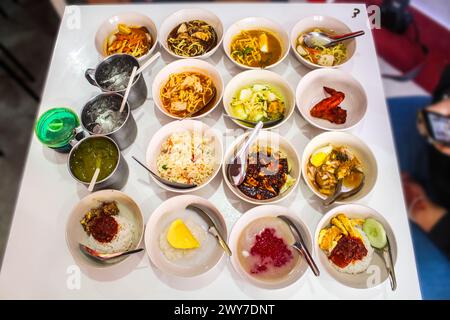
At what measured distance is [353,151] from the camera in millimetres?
1938

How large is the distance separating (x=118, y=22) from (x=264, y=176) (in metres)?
1.43

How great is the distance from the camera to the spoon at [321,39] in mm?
2211

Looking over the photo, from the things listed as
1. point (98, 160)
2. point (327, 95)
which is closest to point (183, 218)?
point (98, 160)

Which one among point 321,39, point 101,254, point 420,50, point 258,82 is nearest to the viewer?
point 101,254

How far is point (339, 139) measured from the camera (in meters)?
1.94

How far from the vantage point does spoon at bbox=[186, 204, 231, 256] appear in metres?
1.65

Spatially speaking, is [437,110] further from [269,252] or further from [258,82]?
[269,252]

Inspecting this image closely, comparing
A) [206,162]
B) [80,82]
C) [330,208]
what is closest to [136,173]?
[206,162]

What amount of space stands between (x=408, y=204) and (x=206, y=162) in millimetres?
1530

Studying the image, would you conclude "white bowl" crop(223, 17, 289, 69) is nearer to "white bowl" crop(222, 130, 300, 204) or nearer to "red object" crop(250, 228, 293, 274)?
"white bowl" crop(222, 130, 300, 204)

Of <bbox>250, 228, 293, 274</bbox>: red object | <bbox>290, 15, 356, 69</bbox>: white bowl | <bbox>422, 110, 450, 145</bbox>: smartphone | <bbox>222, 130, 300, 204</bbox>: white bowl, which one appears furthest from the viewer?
<bbox>422, 110, 450, 145</bbox>: smartphone

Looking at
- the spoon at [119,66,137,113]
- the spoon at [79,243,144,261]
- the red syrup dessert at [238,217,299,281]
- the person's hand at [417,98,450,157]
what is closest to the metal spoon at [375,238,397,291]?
the red syrup dessert at [238,217,299,281]

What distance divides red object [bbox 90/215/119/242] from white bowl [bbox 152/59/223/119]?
0.67m

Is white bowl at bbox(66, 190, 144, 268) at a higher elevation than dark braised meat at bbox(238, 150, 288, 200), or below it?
below
